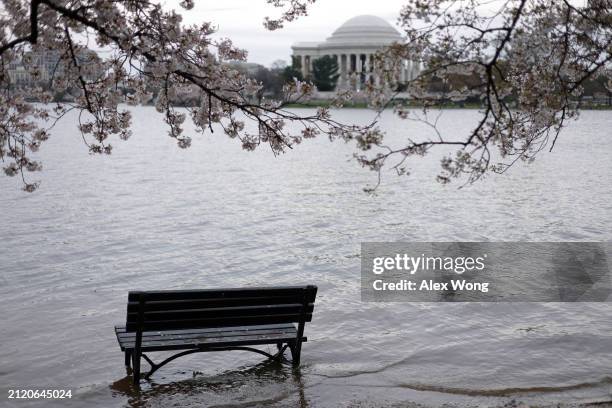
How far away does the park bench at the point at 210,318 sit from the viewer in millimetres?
6535

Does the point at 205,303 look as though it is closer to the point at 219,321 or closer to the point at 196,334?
the point at 219,321

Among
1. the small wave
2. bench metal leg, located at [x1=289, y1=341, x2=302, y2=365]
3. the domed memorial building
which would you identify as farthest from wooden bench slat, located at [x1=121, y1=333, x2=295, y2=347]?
the domed memorial building

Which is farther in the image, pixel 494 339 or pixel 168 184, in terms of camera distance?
pixel 168 184

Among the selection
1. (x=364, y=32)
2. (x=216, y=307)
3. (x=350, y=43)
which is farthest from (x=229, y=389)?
(x=364, y=32)

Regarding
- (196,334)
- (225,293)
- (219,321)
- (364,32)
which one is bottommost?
(196,334)

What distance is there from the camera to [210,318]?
22.0ft

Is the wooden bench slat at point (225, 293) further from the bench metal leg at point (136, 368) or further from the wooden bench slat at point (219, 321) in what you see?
the bench metal leg at point (136, 368)

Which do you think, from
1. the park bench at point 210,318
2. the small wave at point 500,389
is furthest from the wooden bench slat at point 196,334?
the small wave at point 500,389

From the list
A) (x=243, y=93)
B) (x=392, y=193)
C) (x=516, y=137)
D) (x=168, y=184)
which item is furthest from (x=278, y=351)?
(x=168, y=184)

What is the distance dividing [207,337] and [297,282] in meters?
5.05

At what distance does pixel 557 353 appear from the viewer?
8.33 m

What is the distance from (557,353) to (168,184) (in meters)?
19.5

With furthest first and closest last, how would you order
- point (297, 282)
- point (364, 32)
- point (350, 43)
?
point (364, 32)
point (350, 43)
point (297, 282)

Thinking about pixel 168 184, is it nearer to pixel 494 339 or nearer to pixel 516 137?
pixel 494 339
